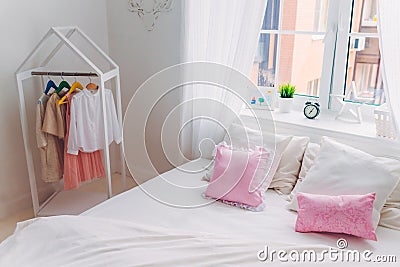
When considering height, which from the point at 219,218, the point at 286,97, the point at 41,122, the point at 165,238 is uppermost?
the point at 286,97

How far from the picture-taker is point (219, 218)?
1839mm

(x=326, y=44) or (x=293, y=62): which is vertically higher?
(x=326, y=44)

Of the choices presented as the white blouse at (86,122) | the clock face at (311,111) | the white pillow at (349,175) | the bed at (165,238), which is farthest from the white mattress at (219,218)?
the clock face at (311,111)

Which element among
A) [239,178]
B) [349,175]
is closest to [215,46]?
[239,178]

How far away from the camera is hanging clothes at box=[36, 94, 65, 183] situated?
2.24 metres

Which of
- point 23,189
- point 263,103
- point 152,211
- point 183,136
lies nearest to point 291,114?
point 263,103

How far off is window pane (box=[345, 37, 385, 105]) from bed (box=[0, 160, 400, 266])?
32.7 inches

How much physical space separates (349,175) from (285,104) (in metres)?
0.76

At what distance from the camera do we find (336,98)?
2320 millimetres

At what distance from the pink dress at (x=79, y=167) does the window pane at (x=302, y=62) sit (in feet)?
4.35

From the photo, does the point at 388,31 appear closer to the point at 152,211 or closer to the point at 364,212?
the point at 364,212

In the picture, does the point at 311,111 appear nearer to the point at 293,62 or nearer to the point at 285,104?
the point at 285,104

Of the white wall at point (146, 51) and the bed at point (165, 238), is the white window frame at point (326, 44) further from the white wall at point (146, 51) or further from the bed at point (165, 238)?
the bed at point (165, 238)

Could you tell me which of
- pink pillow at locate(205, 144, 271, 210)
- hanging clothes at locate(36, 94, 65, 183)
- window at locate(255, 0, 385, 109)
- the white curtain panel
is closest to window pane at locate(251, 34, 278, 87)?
window at locate(255, 0, 385, 109)
